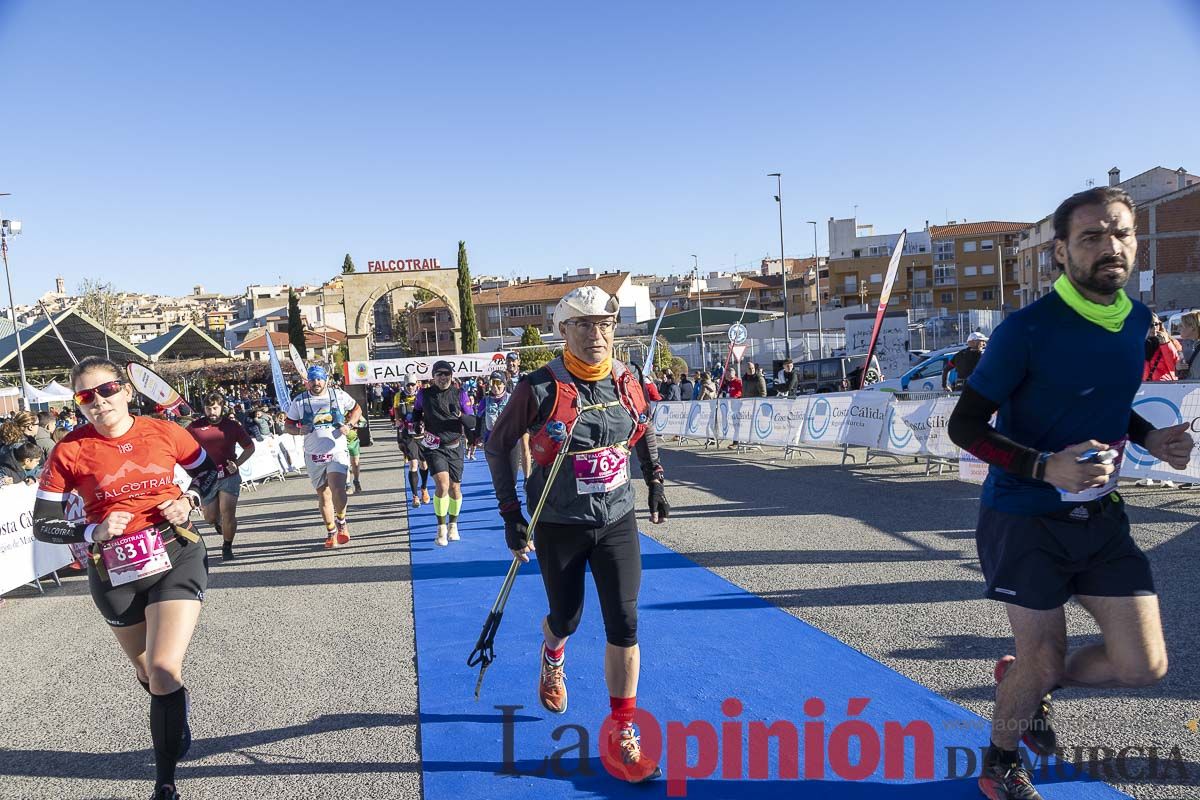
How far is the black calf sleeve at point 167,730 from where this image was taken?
3503mm

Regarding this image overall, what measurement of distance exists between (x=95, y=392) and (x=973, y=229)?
86858 millimetres

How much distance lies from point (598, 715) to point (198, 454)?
2.33 m

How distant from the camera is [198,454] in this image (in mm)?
4059

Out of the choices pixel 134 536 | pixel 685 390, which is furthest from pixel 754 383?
pixel 134 536

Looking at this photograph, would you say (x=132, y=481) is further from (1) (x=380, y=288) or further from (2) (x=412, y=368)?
(1) (x=380, y=288)

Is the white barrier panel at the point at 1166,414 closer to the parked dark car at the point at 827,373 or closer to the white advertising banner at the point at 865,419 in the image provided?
the white advertising banner at the point at 865,419

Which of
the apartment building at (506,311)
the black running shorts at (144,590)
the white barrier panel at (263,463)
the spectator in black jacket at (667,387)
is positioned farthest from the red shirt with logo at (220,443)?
the apartment building at (506,311)

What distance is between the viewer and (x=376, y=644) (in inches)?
228

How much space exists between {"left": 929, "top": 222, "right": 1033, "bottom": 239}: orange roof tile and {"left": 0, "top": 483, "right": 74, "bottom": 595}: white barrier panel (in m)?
82.7

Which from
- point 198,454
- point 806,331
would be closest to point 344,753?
point 198,454

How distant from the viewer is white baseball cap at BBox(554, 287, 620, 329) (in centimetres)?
380

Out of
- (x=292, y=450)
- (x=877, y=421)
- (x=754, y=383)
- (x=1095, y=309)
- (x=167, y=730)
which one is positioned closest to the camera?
(x=1095, y=309)

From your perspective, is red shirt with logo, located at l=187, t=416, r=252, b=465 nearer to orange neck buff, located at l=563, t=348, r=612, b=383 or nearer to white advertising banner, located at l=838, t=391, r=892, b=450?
orange neck buff, located at l=563, t=348, r=612, b=383

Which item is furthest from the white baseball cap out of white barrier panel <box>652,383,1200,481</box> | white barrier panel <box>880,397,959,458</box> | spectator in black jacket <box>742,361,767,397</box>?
spectator in black jacket <box>742,361,767,397</box>
